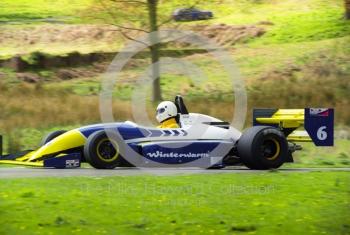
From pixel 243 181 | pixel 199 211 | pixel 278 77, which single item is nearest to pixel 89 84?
pixel 278 77

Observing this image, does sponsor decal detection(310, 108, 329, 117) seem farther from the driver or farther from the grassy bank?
the grassy bank

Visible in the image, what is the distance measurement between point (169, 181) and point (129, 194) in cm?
148

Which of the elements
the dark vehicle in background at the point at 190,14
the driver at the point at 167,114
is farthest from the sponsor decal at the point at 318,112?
the dark vehicle in background at the point at 190,14

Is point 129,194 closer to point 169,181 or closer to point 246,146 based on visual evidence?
point 169,181

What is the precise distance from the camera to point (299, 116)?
55.5ft

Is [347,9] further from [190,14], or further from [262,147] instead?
[262,147]

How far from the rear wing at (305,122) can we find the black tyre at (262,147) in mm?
873

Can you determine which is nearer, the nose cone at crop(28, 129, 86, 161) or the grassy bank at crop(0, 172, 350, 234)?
the grassy bank at crop(0, 172, 350, 234)

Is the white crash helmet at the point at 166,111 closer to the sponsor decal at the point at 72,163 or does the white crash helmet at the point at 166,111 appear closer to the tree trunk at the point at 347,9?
the sponsor decal at the point at 72,163

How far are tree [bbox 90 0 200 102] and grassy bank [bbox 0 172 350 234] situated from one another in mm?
15858

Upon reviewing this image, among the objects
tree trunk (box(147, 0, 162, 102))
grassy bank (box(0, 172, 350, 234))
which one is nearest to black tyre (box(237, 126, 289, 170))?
grassy bank (box(0, 172, 350, 234))

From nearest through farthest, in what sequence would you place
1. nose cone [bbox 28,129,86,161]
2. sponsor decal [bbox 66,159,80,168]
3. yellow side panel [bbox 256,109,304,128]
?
1. sponsor decal [bbox 66,159,80,168]
2. nose cone [bbox 28,129,86,161]
3. yellow side panel [bbox 256,109,304,128]

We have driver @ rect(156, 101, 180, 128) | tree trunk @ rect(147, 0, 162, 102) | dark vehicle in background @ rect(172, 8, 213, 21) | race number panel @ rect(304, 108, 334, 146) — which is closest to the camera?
driver @ rect(156, 101, 180, 128)

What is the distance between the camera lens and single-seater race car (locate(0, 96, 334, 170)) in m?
15.4
